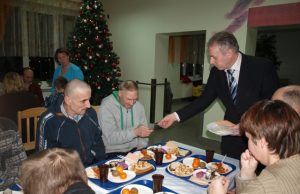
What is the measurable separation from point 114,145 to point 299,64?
7.39 metres

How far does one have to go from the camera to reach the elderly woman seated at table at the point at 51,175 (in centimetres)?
83

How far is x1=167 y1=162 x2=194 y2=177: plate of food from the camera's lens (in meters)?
1.77

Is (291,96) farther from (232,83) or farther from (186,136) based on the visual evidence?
(186,136)

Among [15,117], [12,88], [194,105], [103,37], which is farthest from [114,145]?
[103,37]

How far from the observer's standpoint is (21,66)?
19.4 ft

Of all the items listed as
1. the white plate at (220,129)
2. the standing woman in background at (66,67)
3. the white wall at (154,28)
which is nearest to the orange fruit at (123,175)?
the white plate at (220,129)

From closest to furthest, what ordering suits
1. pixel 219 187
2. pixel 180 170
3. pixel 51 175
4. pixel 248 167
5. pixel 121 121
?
pixel 51 175
pixel 219 187
pixel 248 167
pixel 180 170
pixel 121 121

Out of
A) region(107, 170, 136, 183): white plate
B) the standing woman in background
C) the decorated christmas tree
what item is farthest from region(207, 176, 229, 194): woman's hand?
the decorated christmas tree

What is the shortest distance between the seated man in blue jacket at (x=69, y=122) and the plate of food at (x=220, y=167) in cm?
103

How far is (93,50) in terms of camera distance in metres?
5.50

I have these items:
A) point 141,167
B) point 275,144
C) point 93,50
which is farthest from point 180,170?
point 93,50

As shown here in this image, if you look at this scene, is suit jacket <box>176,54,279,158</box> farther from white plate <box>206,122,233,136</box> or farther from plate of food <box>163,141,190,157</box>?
plate of food <box>163,141,190,157</box>

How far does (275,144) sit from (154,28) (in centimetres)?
479

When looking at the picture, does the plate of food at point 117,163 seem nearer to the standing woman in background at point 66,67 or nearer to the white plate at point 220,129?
the white plate at point 220,129
